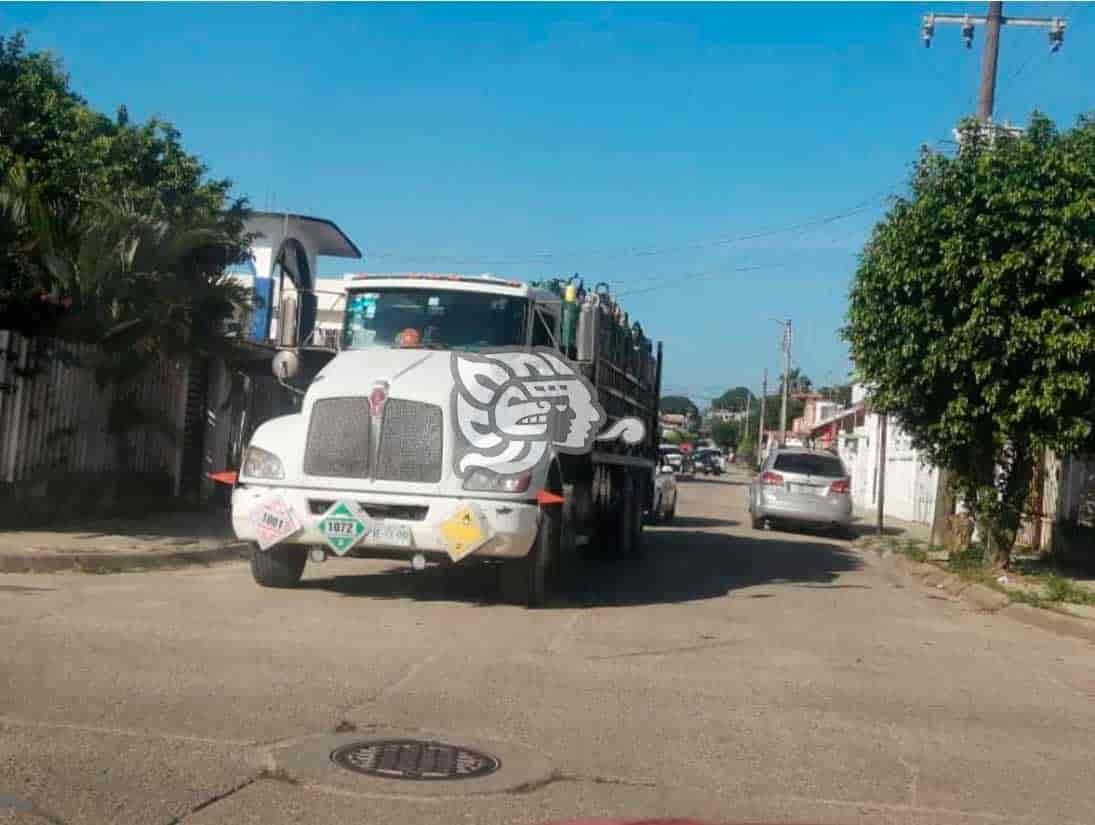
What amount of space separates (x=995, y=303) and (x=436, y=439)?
7.40 meters

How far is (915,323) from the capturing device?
15914 millimetres

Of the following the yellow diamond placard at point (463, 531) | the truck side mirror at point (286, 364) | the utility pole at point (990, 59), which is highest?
the utility pole at point (990, 59)

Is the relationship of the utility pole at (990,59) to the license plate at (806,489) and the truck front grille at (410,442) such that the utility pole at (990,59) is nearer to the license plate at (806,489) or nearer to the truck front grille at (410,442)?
the license plate at (806,489)

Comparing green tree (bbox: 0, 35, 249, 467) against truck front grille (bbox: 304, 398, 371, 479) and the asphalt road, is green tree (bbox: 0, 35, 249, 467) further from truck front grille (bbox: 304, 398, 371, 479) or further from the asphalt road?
truck front grille (bbox: 304, 398, 371, 479)

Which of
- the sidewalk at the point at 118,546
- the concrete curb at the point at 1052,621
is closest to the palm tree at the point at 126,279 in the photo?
the sidewalk at the point at 118,546

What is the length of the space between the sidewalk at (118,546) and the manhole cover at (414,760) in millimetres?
6442

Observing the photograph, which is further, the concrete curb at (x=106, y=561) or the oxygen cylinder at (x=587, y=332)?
the oxygen cylinder at (x=587, y=332)

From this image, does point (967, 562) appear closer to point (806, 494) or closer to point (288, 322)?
point (806, 494)

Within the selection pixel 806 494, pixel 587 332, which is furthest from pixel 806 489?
pixel 587 332

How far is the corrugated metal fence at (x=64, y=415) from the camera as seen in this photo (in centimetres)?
1366

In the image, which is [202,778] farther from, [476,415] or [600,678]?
[476,415]

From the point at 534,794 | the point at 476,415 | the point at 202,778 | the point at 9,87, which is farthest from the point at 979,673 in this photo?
the point at 9,87

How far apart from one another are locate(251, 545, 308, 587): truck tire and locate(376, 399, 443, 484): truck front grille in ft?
3.93

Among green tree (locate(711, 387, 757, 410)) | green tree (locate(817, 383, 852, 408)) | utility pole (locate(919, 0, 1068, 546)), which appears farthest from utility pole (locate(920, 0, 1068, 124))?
green tree (locate(711, 387, 757, 410))
